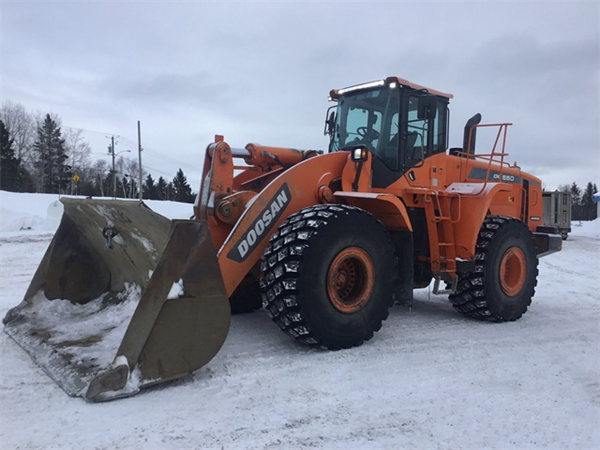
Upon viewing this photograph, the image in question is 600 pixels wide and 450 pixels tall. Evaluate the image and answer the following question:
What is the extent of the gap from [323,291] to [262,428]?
159cm

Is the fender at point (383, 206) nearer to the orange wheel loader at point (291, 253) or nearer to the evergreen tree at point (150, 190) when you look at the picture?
the orange wheel loader at point (291, 253)

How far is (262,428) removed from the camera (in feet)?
9.68

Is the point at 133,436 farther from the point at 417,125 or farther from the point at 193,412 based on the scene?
the point at 417,125

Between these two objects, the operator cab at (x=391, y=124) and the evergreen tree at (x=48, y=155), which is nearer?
the operator cab at (x=391, y=124)

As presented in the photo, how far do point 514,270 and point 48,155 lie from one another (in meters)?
61.4

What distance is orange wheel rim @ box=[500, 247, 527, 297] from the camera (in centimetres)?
627

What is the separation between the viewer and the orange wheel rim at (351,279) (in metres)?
4.47

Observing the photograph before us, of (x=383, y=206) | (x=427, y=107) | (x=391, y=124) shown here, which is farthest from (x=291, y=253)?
(x=427, y=107)

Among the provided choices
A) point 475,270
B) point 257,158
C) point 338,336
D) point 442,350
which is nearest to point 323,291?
point 338,336

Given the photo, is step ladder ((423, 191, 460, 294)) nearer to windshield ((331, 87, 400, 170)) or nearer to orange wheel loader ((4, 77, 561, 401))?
orange wheel loader ((4, 77, 561, 401))

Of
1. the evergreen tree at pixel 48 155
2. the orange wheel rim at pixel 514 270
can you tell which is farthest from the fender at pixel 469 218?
the evergreen tree at pixel 48 155

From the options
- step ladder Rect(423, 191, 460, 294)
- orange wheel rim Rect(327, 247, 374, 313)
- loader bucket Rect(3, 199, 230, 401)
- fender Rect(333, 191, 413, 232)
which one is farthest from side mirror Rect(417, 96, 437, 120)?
loader bucket Rect(3, 199, 230, 401)

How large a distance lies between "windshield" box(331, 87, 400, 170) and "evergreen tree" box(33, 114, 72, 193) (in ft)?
174

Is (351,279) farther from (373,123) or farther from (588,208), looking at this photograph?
(588,208)
